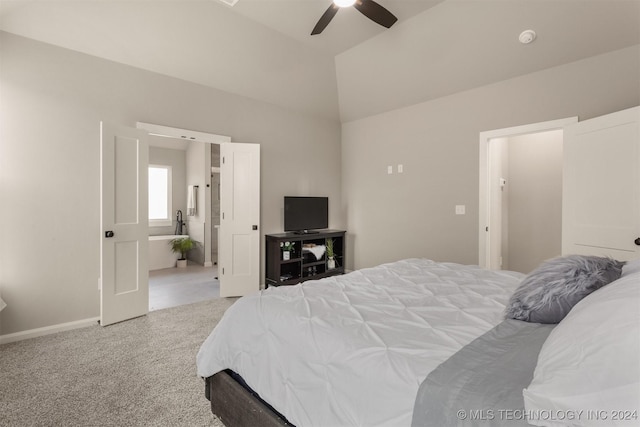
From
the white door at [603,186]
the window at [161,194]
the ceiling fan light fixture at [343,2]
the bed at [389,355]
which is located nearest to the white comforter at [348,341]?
the bed at [389,355]

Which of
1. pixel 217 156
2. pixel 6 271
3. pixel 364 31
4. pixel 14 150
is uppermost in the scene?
pixel 364 31

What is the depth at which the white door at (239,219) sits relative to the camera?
4.24m

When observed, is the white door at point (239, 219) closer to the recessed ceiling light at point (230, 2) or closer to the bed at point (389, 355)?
the recessed ceiling light at point (230, 2)

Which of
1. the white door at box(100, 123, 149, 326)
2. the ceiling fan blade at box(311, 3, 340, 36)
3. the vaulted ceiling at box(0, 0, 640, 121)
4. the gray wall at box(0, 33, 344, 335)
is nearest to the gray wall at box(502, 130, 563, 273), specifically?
the vaulted ceiling at box(0, 0, 640, 121)

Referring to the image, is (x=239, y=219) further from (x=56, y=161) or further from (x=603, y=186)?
(x=603, y=186)

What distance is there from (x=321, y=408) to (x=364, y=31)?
3.93 meters

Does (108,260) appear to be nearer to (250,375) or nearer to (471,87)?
(250,375)

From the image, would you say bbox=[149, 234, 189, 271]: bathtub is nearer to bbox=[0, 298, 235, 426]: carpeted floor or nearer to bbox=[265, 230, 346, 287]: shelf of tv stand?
bbox=[265, 230, 346, 287]: shelf of tv stand

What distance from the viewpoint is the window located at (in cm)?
677

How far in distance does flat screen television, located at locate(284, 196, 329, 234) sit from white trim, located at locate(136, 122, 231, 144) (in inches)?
50.3

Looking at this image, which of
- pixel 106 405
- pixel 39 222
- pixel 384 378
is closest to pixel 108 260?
pixel 39 222

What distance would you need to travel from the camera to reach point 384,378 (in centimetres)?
100

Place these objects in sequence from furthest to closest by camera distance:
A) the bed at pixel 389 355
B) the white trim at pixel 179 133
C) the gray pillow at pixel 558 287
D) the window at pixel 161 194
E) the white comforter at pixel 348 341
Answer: the window at pixel 161 194, the white trim at pixel 179 133, the gray pillow at pixel 558 287, the white comforter at pixel 348 341, the bed at pixel 389 355

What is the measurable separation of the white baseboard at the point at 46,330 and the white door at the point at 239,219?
146cm
